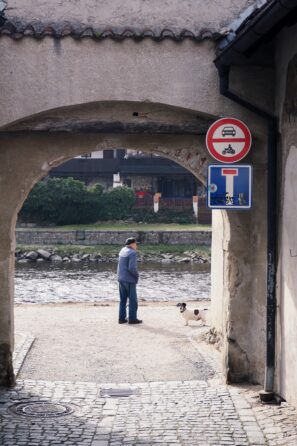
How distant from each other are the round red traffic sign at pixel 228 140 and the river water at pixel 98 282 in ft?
45.9

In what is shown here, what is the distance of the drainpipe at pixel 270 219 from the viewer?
25.9 feet

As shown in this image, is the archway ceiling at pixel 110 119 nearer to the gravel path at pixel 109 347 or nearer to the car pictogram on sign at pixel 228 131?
the car pictogram on sign at pixel 228 131

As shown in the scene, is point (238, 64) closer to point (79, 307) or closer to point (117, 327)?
point (117, 327)

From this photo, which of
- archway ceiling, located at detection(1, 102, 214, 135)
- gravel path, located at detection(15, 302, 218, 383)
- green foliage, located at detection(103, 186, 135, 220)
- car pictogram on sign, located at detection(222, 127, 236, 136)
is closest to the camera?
car pictogram on sign, located at detection(222, 127, 236, 136)

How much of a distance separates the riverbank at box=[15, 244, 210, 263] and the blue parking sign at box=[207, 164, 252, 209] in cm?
2932

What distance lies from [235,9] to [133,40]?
4.07 ft

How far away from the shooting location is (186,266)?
35.3 meters

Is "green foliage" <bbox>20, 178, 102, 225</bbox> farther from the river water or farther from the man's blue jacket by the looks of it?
the man's blue jacket

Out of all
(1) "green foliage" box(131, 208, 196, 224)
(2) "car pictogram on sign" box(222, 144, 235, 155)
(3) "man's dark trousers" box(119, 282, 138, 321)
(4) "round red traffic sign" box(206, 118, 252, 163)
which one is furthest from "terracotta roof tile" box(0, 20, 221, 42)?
(1) "green foliage" box(131, 208, 196, 224)

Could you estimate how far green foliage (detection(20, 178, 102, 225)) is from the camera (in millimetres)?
43875

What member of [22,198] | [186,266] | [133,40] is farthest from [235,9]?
[186,266]

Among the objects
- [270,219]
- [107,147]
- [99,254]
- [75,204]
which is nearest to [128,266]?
[107,147]

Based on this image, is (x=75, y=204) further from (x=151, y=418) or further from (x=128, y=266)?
(x=151, y=418)

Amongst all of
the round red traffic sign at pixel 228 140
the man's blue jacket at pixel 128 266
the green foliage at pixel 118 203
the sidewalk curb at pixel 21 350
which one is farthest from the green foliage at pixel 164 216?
the round red traffic sign at pixel 228 140
